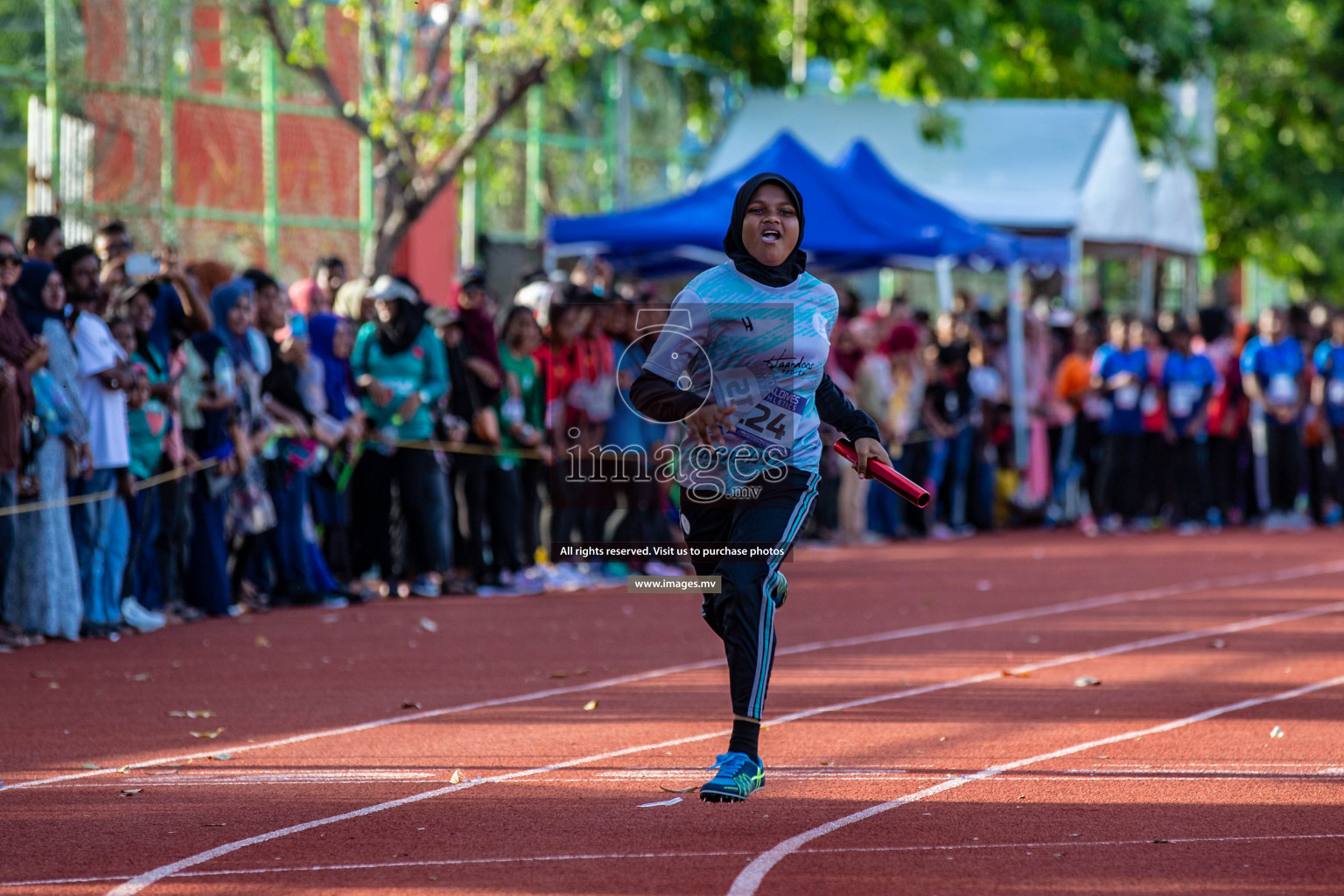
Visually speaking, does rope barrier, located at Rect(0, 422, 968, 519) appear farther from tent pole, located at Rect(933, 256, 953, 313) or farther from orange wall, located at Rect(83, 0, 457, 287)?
tent pole, located at Rect(933, 256, 953, 313)

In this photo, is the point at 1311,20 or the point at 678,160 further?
the point at 1311,20

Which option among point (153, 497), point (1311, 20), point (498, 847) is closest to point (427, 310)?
point (153, 497)

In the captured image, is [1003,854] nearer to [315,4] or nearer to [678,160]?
[315,4]

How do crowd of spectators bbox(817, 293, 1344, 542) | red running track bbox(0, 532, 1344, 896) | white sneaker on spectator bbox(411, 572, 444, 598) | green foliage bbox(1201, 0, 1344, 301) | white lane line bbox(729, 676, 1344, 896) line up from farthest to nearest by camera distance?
green foliage bbox(1201, 0, 1344, 301)
crowd of spectators bbox(817, 293, 1344, 542)
white sneaker on spectator bbox(411, 572, 444, 598)
red running track bbox(0, 532, 1344, 896)
white lane line bbox(729, 676, 1344, 896)

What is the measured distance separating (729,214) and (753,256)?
39.6ft

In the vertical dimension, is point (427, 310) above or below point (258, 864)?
above

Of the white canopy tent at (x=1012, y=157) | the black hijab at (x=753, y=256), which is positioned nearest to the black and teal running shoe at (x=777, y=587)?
the black hijab at (x=753, y=256)

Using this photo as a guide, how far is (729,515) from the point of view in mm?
6770

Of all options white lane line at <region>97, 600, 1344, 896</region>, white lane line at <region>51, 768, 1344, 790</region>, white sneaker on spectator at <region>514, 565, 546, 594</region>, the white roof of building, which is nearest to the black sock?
white lane line at <region>51, 768, 1344, 790</region>

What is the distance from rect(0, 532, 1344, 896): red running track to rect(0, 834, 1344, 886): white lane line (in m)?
0.02

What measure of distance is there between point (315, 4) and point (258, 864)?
1528 cm

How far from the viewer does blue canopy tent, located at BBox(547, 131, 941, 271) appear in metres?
18.6

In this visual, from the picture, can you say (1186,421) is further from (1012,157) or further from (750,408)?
(750,408)

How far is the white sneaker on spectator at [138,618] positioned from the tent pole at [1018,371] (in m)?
10.6
